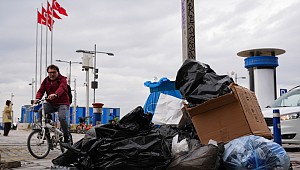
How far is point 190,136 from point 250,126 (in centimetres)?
81

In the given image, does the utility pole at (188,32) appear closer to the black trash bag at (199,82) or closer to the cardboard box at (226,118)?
the black trash bag at (199,82)

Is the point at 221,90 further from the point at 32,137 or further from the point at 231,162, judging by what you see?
the point at 32,137

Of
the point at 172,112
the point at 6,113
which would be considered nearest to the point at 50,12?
the point at 6,113

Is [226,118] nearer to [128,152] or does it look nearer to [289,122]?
[128,152]

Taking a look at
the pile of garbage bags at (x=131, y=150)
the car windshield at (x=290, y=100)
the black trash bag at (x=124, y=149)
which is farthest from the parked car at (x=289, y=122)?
the black trash bag at (x=124, y=149)

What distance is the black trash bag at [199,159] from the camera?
13.7 ft

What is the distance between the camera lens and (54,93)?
7883 mm

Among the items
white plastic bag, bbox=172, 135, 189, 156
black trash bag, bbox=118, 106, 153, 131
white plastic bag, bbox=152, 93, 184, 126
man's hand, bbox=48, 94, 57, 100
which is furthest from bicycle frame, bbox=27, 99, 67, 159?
white plastic bag, bbox=172, 135, 189, 156

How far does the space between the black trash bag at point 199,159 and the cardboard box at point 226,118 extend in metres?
0.65

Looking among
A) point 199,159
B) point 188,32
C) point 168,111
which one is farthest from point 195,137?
point 188,32

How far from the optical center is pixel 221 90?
5043 millimetres

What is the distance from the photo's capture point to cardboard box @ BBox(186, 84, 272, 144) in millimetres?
Result: 4953

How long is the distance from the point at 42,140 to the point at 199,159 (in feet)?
14.8

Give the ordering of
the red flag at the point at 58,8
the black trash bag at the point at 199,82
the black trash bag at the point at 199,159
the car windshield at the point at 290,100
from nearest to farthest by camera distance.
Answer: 1. the black trash bag at the point at 199,159
2. the black trash bag at the point at 199,82
3. the car windshield at the point at 290,100
4. the red flag at the point at 58,8
